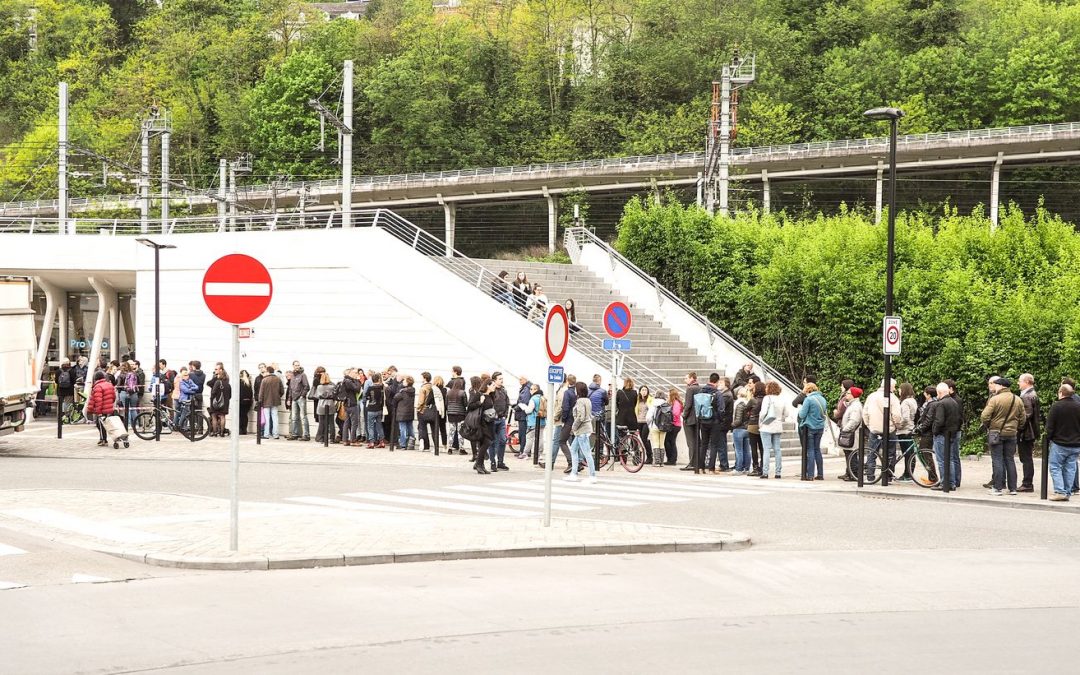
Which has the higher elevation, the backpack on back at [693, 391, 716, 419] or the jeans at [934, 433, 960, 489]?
the backpack on back at [693, 391, 716, 419]

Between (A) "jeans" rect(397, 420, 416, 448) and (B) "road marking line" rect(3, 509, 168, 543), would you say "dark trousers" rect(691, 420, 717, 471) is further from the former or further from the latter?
(B) "road marking line" rect(3, 509, 168, 543)

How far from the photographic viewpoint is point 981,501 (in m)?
17.2

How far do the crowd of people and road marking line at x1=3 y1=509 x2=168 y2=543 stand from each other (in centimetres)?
779

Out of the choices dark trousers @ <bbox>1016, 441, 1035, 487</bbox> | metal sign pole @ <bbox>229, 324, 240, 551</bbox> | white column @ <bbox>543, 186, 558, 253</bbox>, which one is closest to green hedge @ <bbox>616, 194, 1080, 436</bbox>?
dark trousers @ <bbox>1016, 441, 1035, 487</bbox>

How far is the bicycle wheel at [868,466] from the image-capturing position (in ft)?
64.1

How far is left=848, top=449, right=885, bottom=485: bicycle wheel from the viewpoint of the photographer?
64.1ft

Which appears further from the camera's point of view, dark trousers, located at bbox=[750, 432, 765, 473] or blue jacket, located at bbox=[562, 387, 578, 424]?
dark trousers, located at bbox=[750, 432, 765, 473]

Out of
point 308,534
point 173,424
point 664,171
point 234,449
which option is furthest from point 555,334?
point 664,171

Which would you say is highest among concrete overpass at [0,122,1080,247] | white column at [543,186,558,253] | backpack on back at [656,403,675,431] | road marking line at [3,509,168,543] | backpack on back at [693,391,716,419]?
concrete overpass at [0,122,1080,247]

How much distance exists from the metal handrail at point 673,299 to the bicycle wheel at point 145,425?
13.0 m

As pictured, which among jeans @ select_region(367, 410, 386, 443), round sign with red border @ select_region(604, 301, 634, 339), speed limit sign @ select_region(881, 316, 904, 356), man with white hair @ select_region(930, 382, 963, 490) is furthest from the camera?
jeans @ select_region(367, 410, 386, 443)

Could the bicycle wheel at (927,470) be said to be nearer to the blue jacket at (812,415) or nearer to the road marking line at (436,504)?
the blue jacket at (812,415)

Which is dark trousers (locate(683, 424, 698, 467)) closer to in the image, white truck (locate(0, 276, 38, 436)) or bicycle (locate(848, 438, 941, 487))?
bicycle (locate(848, 438, 941, 487))

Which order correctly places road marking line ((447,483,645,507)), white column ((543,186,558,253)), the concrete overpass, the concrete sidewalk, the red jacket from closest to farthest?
1. the concrete sidewalk
2. road marking line ((447,483,645,507))
3. the red jacket
4. the concrete overpass
5. white column ((543,186,558,253))
